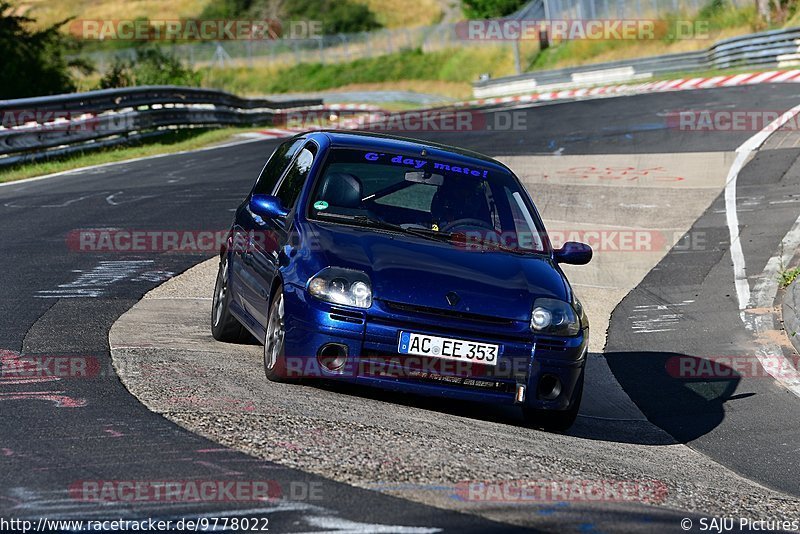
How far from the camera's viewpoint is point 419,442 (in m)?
→ 5.96

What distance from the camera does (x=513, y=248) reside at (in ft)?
26.3

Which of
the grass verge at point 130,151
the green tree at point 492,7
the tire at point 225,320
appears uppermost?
the green tree at point 492,7

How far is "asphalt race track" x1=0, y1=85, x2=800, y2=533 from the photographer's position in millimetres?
4883

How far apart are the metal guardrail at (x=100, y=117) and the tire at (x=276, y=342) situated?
1336cm

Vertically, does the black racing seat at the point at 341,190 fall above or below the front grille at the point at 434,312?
above

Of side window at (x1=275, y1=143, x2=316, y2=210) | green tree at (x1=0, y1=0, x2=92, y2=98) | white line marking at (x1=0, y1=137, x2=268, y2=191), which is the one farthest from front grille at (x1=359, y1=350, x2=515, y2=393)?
green tree at (x1=0, y1=0, x2=92, y2=98)

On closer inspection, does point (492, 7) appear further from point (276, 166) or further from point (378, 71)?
point (276, 166)

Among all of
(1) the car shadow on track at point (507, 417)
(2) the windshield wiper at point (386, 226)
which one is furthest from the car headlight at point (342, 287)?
(2) the windshield wiper at point (386, 226)

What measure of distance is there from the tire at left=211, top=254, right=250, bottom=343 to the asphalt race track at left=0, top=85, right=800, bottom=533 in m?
0.78

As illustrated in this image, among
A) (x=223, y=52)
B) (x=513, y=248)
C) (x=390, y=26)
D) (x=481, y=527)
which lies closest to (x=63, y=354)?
(x=513, y=248)

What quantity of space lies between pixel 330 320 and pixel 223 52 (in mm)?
64365

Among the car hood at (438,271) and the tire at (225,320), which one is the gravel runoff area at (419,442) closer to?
the tire at (225,320)

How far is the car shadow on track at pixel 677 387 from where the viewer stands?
8.43m

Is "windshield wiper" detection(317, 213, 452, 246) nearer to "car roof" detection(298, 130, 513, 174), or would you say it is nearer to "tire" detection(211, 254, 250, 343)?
"car roof" detection(298, 130, 513, 174)
